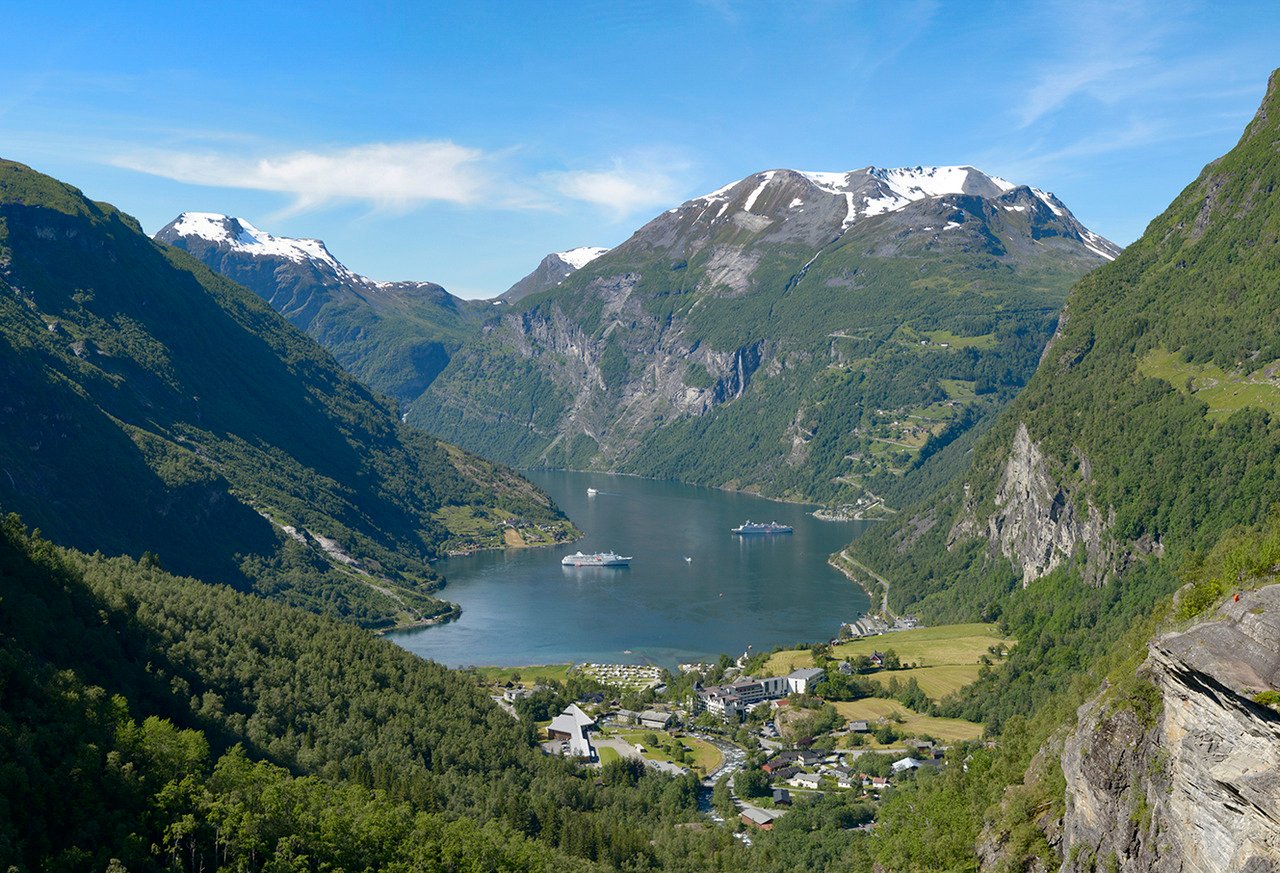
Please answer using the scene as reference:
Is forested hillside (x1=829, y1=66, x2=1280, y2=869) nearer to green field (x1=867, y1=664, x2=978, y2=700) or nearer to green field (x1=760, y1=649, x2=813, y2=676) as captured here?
green field (x1=867, y1=664, x2=978, y2=700)

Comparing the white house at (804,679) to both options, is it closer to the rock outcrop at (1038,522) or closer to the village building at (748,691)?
the village building at (748,691)

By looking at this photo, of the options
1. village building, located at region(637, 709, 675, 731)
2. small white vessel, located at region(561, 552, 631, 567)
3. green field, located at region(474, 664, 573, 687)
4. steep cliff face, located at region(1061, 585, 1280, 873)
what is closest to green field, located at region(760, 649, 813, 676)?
village building, located at region(637, 709, 675, 731)

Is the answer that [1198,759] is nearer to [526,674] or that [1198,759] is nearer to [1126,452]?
[526,674]

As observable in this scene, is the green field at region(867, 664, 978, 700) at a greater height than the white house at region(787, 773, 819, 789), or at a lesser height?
greater

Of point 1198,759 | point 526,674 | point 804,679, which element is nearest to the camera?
point 1198,759

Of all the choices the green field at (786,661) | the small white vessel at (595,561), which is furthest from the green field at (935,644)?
the small white vessel at (595,561)

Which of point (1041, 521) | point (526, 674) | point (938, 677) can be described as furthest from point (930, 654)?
point (526, 674)
